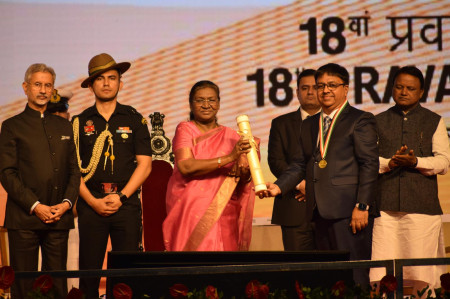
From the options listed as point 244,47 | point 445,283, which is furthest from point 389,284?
point 244,47

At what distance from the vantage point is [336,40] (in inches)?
234

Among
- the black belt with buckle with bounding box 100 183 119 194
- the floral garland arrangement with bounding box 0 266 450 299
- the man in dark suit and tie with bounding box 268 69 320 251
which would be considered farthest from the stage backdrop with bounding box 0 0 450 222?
the floral garland arrangement with bounding box 0 266 450 299

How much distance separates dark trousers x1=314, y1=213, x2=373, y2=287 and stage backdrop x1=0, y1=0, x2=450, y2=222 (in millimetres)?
2172

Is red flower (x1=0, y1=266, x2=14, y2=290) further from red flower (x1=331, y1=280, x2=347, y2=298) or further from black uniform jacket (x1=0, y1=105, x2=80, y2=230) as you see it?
black uniform jacket (x1=0, y1=105, x2=80, y2=230)

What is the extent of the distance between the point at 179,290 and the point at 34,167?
Answer: 1656mm

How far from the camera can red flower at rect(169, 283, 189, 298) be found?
2537 millimetres

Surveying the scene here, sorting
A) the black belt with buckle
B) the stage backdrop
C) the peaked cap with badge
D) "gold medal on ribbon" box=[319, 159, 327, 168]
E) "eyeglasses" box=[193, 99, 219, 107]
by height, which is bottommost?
the black belt with buckle

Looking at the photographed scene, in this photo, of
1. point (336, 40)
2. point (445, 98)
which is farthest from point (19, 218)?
point (445, 98)

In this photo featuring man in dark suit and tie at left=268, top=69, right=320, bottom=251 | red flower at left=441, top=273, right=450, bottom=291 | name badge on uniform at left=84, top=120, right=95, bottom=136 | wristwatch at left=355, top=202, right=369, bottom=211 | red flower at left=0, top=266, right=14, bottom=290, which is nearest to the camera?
red flower at left=0, top=266, right=14, bottom=290

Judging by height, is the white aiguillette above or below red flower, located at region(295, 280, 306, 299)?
above

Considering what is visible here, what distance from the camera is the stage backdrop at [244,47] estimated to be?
231 inches

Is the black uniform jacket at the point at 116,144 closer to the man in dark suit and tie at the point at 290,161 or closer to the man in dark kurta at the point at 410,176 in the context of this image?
the man in dark suit and tie at the point at 290,161

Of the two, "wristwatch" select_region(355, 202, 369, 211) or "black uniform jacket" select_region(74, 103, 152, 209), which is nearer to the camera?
"wristwatch" select_region(355, 202, 369, 211)

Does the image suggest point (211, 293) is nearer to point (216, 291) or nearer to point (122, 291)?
point (216, 291)
